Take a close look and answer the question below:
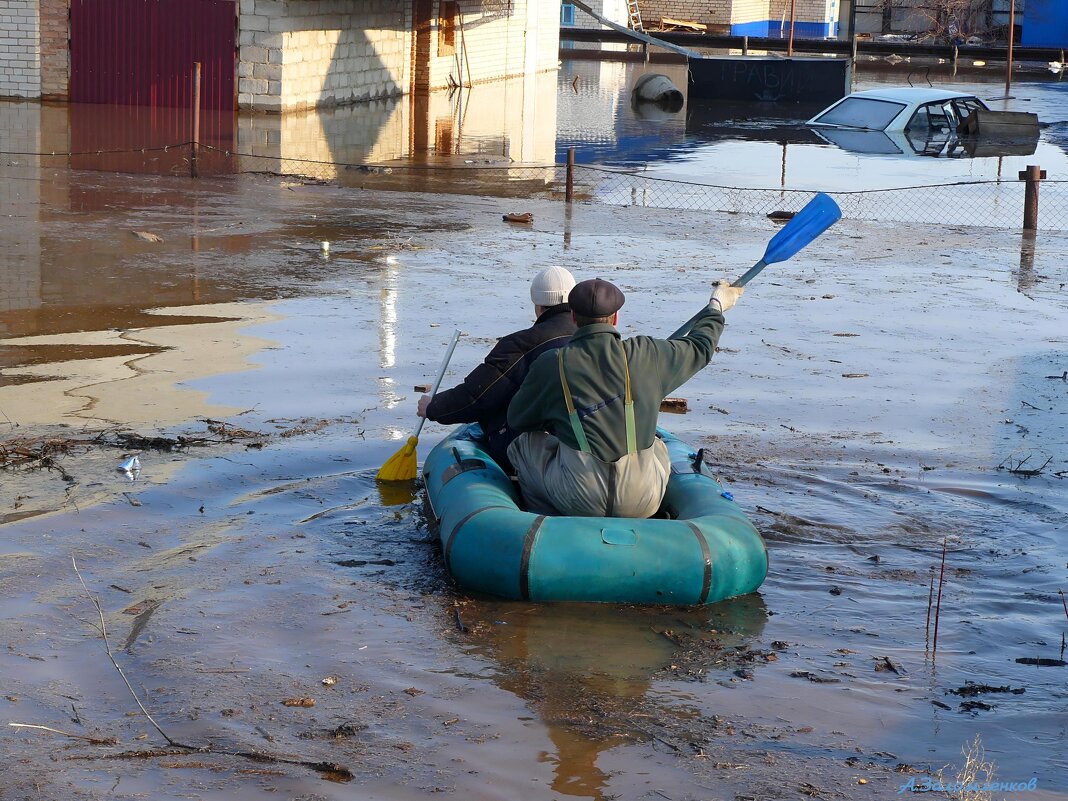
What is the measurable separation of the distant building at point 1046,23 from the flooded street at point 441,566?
40.6m

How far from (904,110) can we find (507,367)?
69.1 feet

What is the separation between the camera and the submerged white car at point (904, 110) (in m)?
25.3

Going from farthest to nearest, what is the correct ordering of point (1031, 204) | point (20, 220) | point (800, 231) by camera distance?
point (1031, 204) < point (20, 220) < point (800, 231)

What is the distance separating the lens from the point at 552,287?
19.7 feet

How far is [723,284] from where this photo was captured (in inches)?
236

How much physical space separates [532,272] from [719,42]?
118 feet

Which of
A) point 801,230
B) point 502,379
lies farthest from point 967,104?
point 502,379

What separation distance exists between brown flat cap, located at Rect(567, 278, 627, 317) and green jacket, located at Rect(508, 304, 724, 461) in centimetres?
7

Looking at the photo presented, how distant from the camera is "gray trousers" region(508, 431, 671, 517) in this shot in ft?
18.2

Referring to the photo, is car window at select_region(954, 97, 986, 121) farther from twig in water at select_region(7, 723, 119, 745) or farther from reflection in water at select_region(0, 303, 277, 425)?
twig in water at select_region(7, 723, 119, 745)

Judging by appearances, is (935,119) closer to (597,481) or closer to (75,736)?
(597,481)

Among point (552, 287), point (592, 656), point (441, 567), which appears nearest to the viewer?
point (592, 656)

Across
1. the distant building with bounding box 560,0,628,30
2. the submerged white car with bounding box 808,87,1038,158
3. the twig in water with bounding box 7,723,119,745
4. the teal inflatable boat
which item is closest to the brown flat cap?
the teal inflatable boat

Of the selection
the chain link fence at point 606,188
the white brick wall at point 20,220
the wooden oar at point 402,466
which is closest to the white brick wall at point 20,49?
the white brick wall at point 20,220
